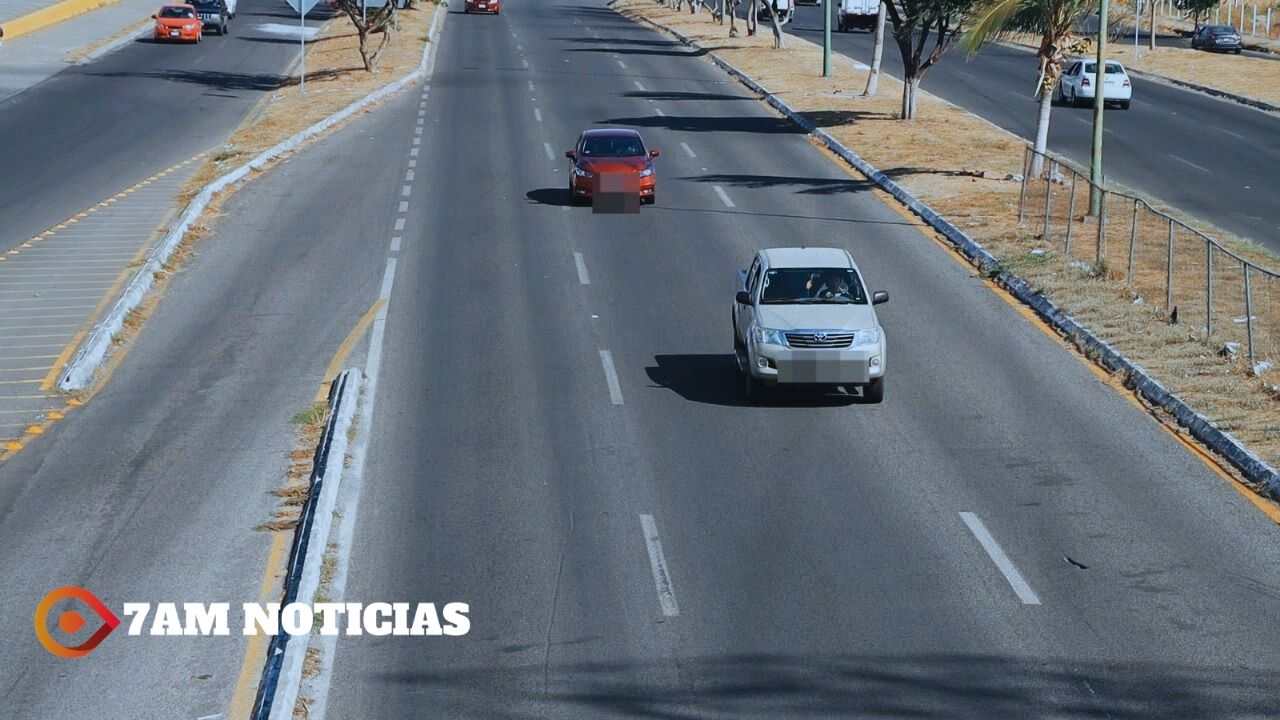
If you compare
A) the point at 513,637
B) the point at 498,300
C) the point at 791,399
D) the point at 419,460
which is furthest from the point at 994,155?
the point at 513,637

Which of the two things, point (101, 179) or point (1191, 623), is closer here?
point (1191, 623)

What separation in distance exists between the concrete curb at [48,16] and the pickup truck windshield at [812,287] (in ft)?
175

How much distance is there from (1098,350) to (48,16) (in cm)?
6157

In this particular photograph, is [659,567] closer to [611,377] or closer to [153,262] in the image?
[611,377]

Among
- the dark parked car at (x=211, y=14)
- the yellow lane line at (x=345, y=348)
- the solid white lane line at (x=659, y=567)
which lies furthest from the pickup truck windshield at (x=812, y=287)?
the dark parked car at (x=211, y=14)

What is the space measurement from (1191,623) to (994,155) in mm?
27401

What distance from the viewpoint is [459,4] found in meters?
99.8

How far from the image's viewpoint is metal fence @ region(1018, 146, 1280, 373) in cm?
2086

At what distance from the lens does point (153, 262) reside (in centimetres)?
2625

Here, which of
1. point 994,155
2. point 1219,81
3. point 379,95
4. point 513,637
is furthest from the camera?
point 1219,81

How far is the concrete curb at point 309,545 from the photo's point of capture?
35.9 ft

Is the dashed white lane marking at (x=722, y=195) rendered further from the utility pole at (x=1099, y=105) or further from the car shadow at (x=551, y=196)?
the utility pole at (x=1099, y=105)

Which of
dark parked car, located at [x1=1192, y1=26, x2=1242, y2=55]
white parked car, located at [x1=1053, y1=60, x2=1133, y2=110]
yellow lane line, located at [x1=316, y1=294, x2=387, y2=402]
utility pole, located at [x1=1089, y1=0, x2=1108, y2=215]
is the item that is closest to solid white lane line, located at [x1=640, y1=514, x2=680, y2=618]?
yellow lane line, located at [x1=316, y1=294, x2=387, y2=402]

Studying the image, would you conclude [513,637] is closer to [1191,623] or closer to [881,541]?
[881,541]
